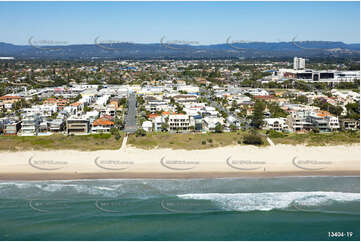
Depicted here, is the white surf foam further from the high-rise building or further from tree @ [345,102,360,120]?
the high-rise building

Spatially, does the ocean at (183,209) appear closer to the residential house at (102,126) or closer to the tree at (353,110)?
the residential house at (102,126)

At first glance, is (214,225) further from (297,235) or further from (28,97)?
(28,97)

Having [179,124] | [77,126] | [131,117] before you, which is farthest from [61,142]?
[131,117]

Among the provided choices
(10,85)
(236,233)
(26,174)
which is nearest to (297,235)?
(236,233)

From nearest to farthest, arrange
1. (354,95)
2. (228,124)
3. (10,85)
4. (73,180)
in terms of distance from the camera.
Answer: (73,180) < (228,124) < (354,95) < (10,85)

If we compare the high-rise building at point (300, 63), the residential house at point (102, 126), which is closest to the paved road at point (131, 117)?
the residential house at point (102, 126)

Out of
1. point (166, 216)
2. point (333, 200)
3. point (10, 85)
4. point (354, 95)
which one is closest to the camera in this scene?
point (166, 216)

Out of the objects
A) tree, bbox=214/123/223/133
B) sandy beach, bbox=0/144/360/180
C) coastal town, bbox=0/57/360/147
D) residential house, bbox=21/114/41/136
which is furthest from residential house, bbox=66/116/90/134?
tree, bbox=214/123/223/133
